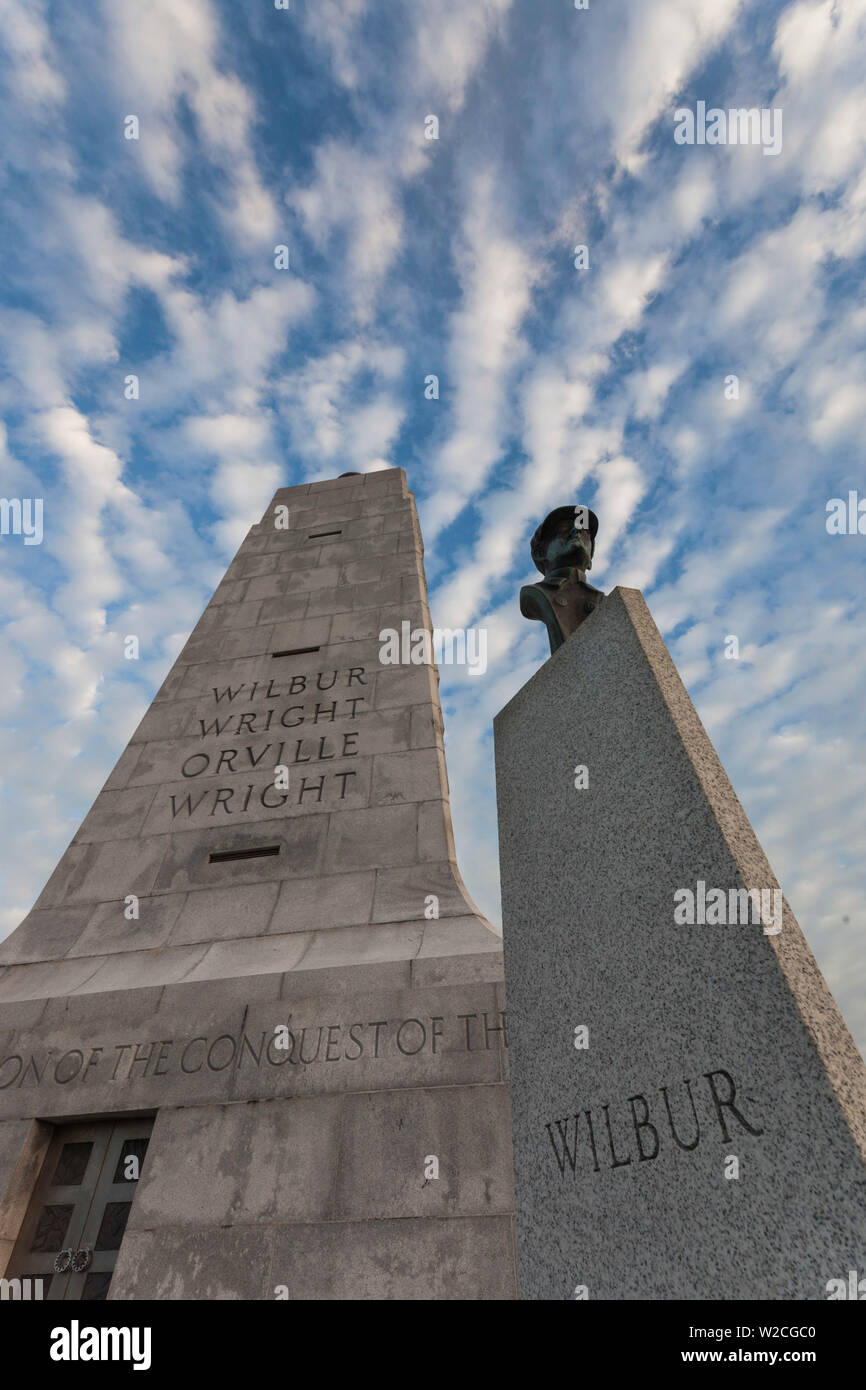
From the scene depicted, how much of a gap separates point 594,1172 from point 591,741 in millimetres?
1608

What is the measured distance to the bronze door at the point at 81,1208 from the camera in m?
4.52

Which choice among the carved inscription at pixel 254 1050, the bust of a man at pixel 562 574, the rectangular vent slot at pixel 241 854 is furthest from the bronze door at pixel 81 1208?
the bust of a man at pixel 562 574

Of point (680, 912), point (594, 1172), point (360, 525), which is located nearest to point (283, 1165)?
point (594, 1172)

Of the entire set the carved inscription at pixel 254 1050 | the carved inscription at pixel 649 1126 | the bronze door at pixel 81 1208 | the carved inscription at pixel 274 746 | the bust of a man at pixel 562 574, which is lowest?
the carved inscription at pixel 649 1126

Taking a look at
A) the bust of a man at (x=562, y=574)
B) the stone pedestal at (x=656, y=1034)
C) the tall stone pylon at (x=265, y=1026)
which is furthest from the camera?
the bust of a man at (x=562, y=574)

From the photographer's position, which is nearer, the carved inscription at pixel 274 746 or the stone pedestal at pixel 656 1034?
the stone pedestal at pixel 656 1034

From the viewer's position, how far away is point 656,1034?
2.26m

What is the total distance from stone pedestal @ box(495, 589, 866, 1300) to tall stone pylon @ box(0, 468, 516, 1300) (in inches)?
66.8

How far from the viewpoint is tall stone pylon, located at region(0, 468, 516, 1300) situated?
417 centimetres

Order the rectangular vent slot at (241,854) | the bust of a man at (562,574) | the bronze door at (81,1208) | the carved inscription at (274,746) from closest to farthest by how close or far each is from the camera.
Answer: the bust of a man at (562,574), the bronze door at (81,1208), the rectangular vent slot at (241,854), the carved inscription at (274,746)

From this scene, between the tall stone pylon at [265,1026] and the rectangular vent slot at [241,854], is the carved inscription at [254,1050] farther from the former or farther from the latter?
the rectangular vent slot at [241,854]

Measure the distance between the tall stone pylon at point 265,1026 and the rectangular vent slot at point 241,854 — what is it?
0.03 m

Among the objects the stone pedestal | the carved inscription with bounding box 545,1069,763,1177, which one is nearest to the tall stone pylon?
the stone pedestal
